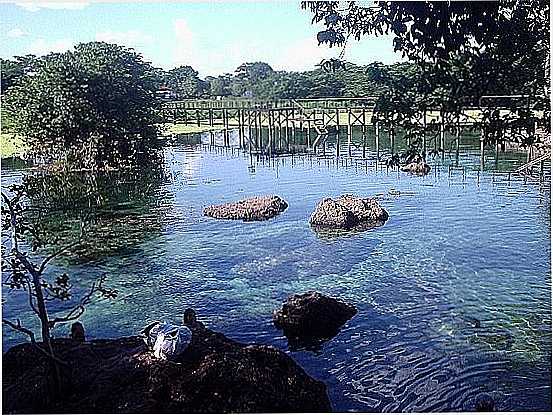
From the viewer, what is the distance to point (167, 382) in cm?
210

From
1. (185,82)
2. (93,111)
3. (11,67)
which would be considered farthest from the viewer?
(93,111)

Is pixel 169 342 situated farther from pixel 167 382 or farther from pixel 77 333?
pixel 77 333

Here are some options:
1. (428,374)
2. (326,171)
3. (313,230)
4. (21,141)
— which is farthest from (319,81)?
(326,171)

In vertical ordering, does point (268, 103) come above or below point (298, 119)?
above

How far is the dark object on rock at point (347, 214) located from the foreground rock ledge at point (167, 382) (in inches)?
101

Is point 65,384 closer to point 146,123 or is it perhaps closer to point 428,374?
point 428,374

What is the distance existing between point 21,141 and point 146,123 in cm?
131

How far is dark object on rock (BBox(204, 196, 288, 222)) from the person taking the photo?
16.1 feet

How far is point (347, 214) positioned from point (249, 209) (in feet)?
2.45

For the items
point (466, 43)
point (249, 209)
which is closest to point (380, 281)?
point (249, 209)

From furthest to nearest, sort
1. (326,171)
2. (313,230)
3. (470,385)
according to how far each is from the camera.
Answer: (326,171), (313,230), (470,385)

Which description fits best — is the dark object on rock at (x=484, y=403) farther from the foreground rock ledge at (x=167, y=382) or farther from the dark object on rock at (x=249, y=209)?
the dark object on rock at (x=249, y=209)

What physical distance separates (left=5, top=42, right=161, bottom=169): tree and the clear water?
46cm

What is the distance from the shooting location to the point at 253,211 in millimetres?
4977
